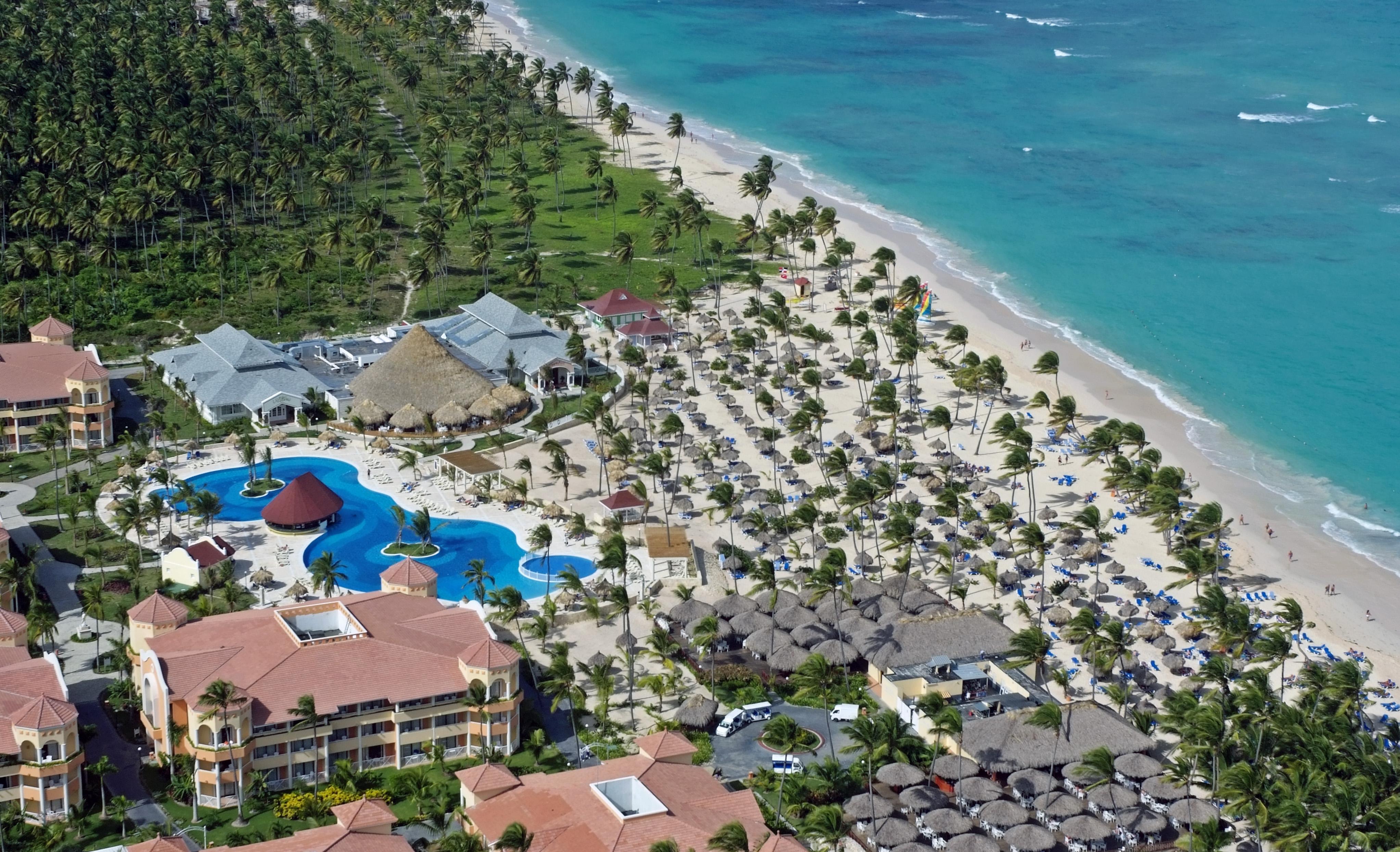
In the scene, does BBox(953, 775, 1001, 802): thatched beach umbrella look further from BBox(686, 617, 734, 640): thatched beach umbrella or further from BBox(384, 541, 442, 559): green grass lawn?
BBox(384, 541, 442, 559): green grass lawn

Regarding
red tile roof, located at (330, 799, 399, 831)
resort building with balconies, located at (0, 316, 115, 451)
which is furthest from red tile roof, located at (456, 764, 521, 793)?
resort building with balconies, located at (0, 316, 115, 451)

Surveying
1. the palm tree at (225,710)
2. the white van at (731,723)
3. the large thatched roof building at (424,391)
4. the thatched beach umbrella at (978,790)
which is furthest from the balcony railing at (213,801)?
the large thatched roof building at (424,391)

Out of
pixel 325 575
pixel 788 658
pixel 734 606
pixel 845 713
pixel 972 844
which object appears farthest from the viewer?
pixel 734 606

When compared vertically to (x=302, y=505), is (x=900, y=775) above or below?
below

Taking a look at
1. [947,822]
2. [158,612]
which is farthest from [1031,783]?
[158,612]

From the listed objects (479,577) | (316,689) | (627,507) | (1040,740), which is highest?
(479,577)

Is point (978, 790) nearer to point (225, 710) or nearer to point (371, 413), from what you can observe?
point (225, 710)

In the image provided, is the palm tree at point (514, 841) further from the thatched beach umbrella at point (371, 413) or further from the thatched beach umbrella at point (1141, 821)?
the thatched beach umbrella at point (371, 413)

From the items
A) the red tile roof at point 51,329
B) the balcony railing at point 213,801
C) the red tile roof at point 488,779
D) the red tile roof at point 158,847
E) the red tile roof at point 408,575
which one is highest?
the red tile roof at point 51,329
